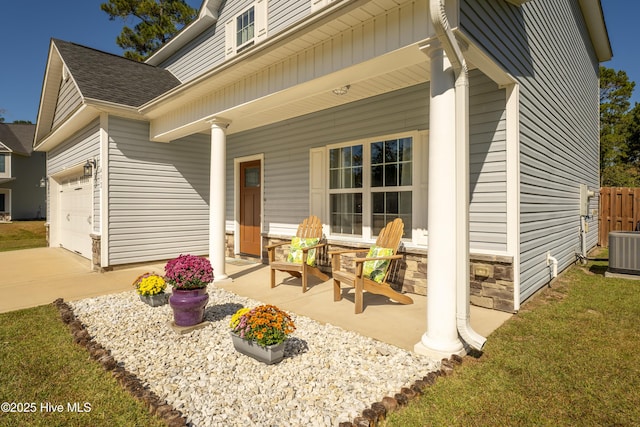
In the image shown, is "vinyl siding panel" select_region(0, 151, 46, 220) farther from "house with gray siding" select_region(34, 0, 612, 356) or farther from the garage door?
"house with gray siding" select_region(34, 0, 612, 356)

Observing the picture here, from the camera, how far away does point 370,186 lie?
5.13 m

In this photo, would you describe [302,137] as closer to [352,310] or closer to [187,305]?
[352,310]

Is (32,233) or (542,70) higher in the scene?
(542,70)

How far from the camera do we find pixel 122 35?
14938 millimetres

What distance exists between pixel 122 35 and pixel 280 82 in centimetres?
1504

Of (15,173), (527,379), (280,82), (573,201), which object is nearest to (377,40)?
(280,82)

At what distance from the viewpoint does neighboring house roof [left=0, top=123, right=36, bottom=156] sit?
64.4ft

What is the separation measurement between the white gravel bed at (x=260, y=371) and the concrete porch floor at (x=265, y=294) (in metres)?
0.30

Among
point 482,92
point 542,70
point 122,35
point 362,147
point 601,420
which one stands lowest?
point 601,420

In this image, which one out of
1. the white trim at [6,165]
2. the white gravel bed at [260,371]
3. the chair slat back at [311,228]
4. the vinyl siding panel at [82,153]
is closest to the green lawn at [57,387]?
the white gravel bed at [260,371]

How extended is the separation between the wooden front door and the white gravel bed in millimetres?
3595

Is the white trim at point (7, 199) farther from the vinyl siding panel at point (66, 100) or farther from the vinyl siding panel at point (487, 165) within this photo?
the vinyl siding panel at point (487, 165)

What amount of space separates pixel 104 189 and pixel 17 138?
70.1ft

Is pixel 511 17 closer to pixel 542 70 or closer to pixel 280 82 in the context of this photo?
pixel 542 70
